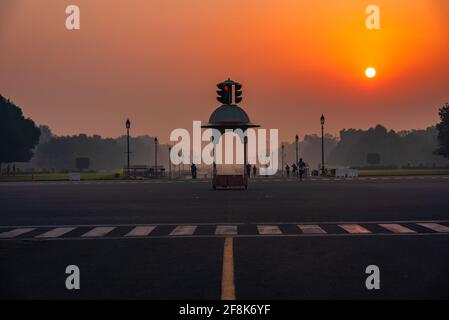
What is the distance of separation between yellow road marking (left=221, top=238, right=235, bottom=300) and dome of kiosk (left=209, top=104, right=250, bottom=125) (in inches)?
1528

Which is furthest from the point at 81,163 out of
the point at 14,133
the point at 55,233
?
the point at 55,233

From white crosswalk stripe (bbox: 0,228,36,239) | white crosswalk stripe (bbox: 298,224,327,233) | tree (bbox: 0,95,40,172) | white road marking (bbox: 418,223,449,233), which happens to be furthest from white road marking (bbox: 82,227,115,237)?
tree (bbox: 0,95,40,172)

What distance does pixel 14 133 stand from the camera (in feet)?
379

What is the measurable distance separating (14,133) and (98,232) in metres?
103

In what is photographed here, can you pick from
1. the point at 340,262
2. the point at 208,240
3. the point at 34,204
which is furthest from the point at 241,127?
the point at 340,262

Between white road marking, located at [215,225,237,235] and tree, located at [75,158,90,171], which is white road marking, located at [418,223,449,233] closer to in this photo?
white road marking, located at [215,225,237,235]

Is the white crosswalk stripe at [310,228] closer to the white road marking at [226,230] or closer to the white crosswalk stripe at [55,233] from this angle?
the white road marking at [226,230]

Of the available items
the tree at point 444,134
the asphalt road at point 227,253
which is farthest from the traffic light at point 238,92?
the tree at point 444,134

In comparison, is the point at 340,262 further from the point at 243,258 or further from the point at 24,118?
the point at 24,118

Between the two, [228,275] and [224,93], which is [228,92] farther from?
[228,275]

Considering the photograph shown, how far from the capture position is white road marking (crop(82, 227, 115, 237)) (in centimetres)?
1706

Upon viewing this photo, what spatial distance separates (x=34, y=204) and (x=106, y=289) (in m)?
21.7

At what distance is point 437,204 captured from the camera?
2764 centimetres

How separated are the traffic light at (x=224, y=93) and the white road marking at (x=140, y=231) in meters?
26.5
